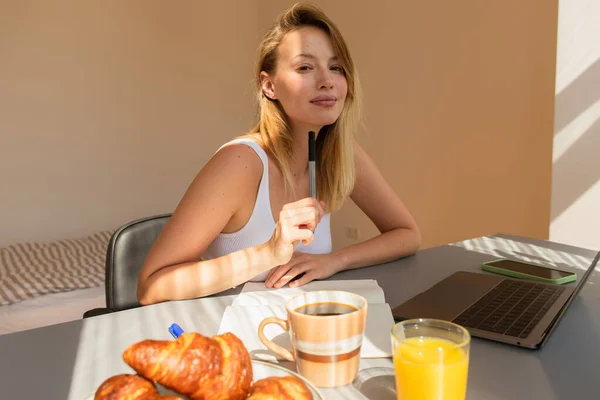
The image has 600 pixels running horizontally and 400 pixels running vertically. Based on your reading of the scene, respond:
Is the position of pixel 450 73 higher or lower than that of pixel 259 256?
higher

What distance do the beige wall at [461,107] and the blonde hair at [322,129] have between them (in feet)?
4.42

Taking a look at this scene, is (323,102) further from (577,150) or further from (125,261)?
(577,150)

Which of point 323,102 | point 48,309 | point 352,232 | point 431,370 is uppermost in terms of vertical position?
point 323,102

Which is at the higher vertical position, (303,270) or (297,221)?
(297,221)

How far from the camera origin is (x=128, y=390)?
1.48 feet

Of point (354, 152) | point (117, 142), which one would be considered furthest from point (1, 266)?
point (354, 152)

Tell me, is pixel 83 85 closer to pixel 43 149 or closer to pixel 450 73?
pixel 43 149

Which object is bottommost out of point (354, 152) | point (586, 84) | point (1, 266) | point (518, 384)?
point (1, 266)

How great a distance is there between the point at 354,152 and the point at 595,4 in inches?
41.5

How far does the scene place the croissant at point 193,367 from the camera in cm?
47

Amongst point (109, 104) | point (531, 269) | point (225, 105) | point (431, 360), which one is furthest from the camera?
point (225, 105)

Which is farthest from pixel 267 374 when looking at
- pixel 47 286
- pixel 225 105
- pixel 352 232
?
pixel 225 105

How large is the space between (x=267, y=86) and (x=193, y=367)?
1046 millimetres

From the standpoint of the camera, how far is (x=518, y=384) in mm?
661
